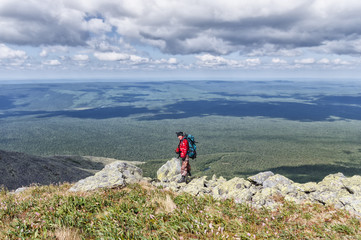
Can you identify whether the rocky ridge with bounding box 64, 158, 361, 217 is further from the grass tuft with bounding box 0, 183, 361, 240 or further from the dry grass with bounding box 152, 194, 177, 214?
the dry grass with bounding box 152, 194, 177, 214

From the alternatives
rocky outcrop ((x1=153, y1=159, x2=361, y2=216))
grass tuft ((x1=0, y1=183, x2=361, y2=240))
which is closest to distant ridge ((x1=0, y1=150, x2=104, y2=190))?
rocky outcrop ((x1=153, y1=159, x2=361, y2=216))

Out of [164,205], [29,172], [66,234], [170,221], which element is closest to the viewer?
[66,234]

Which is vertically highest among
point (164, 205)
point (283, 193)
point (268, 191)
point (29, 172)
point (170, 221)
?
point (170, 221)

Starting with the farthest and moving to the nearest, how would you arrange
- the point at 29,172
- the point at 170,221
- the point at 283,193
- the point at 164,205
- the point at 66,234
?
the point at 29,172 → the point at 283,193 → the point at 164,205 → the point at 170,221 → the point at 66,234

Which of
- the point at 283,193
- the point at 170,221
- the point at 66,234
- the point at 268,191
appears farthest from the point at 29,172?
the point at 283,193

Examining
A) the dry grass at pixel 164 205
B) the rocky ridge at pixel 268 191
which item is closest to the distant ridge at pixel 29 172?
the rocky ridge at pixel 268 191

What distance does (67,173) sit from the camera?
233ft

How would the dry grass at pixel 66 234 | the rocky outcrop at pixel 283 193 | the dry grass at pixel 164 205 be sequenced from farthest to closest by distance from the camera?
1. the rocky outcrop at pixel 283 193
2. the dry grass at pixel 164 205
3. the dry grass at pixel 66 234

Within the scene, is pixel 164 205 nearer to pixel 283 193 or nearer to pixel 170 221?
pixel 170 221

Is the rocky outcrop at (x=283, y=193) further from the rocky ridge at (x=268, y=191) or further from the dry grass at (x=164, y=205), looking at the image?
the dry grass at (x=164, y=205)

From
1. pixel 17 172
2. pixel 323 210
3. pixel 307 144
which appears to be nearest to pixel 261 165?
pixel 307 144

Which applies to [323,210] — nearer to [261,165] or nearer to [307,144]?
[261,165]

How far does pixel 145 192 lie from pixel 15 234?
545cm

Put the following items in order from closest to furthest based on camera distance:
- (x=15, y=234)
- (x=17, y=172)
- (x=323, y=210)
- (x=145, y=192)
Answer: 1. (x=15, y=234)
2. (x=323, y=210)
3. (x=145, y=192)
4. (x=17, y=172)
